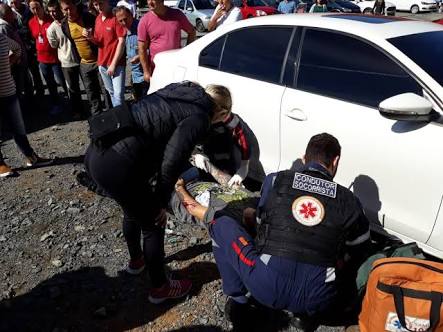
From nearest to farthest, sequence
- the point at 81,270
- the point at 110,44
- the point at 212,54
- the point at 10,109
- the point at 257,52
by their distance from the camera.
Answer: the point at 81,270, the point at 257,52, the point at 212,54, the point at 10,109, the point at 110,44

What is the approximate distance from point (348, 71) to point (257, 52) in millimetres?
887

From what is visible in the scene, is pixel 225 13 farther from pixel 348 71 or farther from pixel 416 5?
pixel 416 5

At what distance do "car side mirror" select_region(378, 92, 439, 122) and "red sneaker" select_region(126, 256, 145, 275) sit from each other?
1.87m

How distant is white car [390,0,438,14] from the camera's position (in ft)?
77.3

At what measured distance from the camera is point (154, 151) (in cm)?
248

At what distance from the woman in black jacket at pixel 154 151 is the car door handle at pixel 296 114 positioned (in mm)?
787

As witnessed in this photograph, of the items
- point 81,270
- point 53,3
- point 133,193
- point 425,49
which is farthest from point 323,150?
point 53,3

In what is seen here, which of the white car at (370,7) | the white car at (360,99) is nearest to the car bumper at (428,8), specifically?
the white car at (370,7)

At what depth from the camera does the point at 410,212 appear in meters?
2.71

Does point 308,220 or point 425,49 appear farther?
point 425,49

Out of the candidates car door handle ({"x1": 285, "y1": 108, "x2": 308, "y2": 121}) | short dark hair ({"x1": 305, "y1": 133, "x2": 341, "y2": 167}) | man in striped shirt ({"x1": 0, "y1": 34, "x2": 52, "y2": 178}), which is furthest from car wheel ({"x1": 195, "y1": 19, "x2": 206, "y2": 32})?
short dark hair ({"x1": 305, "y1": 133, "x2": 341, "y2": 167})

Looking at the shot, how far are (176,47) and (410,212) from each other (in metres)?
3.44

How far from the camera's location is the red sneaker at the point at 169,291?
284 cm

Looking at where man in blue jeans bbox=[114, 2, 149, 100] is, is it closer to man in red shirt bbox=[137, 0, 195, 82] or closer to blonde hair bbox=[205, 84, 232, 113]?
man in red shirt bbox=[137, 0, 195, 82]
